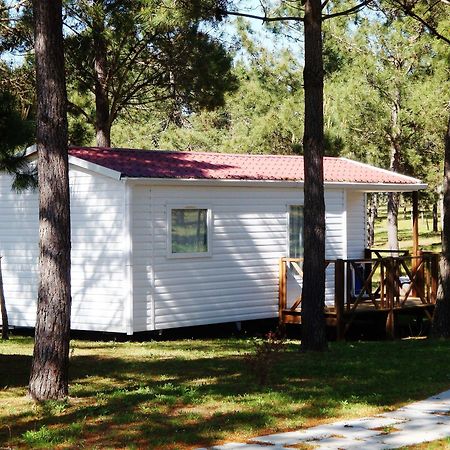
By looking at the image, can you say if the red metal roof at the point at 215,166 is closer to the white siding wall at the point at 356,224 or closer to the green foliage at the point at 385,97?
the white siding wall at the point at 356,224

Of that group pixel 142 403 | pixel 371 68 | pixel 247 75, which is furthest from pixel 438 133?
pixel 142 403

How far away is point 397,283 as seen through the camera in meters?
16.3

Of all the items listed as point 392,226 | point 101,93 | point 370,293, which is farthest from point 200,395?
point 392,226

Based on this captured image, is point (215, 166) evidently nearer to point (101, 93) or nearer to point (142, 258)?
point (142, 258)

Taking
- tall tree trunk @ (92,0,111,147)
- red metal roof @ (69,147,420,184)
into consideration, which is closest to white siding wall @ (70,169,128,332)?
red metal roof @ (69,147,420,184)

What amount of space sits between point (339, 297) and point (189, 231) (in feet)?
8.44

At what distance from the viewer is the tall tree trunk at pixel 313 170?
11.1 metres

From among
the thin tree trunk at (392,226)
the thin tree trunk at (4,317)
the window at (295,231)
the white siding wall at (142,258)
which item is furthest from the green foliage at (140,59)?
the thin tree trunk at (392,226)

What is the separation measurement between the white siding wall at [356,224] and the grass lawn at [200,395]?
5619mm

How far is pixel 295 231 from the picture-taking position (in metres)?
16.6

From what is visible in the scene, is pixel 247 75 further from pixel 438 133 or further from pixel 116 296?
pixel 116 296

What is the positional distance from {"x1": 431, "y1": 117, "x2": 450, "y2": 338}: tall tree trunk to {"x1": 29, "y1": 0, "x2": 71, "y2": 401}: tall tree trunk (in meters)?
6.83

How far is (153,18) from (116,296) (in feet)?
17.4

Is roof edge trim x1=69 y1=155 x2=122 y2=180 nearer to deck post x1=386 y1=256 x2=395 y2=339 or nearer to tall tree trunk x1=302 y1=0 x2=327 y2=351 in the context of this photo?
tall tree trunk x1=302 y1=0 x2=327 y2=351
